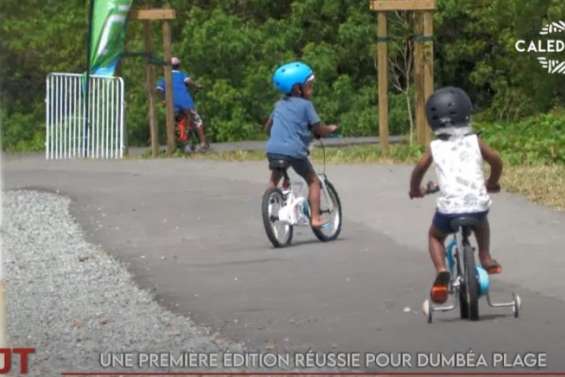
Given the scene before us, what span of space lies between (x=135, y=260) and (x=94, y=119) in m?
12.9

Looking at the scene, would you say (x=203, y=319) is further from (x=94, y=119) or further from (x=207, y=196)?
(x=94, y=119)

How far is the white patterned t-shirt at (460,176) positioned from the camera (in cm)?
984

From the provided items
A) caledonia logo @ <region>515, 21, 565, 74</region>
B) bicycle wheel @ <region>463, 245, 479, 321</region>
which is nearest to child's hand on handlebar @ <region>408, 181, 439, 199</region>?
bicycle wheel @ <region>463, 245, 479, 321</region>

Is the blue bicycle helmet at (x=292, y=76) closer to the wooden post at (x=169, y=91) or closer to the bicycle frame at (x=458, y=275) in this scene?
the bicycle frame at (x=458, y=275)

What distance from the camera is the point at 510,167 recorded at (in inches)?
752

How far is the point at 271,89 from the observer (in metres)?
32.3

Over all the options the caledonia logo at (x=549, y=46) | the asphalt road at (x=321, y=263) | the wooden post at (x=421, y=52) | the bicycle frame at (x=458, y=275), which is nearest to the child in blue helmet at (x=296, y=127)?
the asphalt road at (x=321, y=263)

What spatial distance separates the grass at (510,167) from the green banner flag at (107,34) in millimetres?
1622

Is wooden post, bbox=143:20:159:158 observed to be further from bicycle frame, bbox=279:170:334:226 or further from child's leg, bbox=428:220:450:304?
child's leg, bbox=428:220:450:304

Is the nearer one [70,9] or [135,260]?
[135,260]

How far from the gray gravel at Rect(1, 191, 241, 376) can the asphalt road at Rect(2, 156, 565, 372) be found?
20 centimetres

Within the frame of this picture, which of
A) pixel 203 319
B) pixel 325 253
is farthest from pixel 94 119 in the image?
pixel 203 319

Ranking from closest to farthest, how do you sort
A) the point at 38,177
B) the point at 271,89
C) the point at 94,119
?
the point at 38,177, the point at 94,119, the point at 271,89

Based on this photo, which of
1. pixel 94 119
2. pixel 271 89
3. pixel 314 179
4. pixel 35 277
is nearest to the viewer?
pixel 35 277
